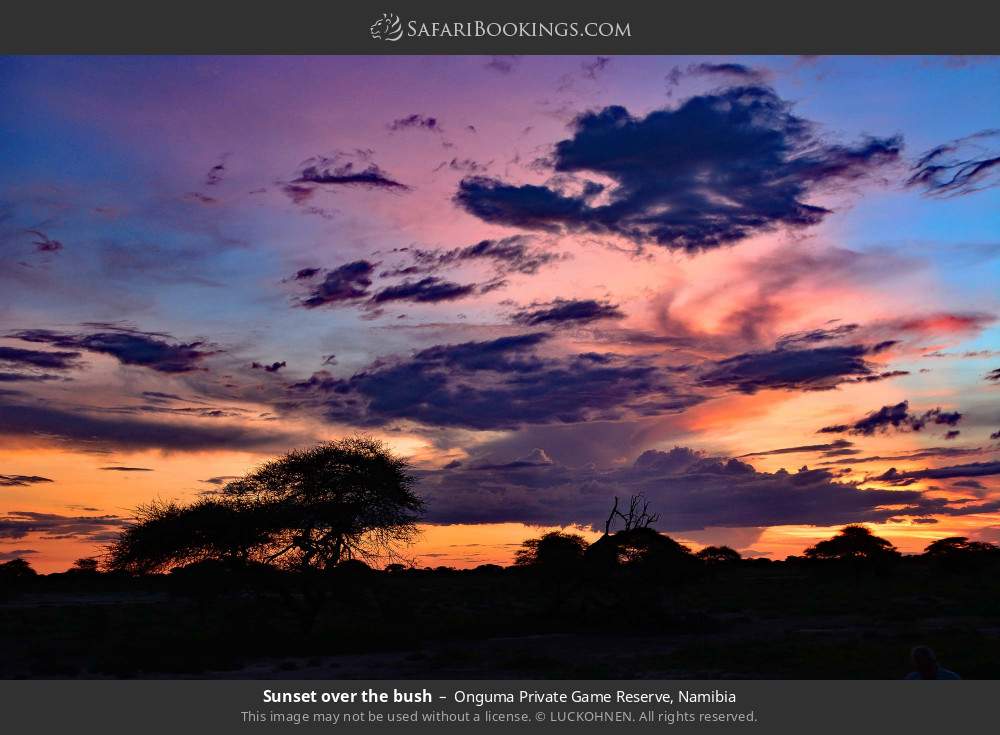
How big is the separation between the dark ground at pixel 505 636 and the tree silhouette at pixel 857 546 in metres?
30.5

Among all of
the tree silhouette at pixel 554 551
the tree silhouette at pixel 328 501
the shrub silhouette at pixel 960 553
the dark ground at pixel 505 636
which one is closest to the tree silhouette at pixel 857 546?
the shrub silhouette at pixel 960 553

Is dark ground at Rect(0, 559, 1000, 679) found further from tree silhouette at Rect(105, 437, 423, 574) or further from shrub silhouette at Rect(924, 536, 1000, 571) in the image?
shrub silhouette at Rect(924, 536, 1000, 571)

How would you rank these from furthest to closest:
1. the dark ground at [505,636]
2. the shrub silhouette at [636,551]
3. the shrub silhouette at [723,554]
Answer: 1. the shrub silhouette at [723,554]
2. the shrub silhouette at [636,551]
3. the dark ground at [505,636]

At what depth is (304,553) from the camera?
106ft

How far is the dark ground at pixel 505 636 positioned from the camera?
24.6 meters

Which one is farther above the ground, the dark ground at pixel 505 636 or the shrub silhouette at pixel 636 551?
the shrub silhouette at pixel 636 551

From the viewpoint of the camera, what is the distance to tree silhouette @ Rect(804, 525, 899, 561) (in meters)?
83.7

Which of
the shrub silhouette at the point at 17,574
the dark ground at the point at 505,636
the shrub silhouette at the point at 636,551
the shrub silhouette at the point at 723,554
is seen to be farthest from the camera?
the shrub silhouette at the point at 723,554

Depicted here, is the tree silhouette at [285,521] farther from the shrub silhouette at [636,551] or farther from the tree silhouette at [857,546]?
the tree silhouette at [857,546]

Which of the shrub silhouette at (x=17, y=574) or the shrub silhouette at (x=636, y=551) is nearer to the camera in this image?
the shrub silhouette at (x=636, y=551)

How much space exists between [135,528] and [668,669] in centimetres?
1976
